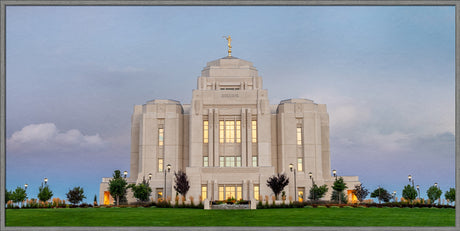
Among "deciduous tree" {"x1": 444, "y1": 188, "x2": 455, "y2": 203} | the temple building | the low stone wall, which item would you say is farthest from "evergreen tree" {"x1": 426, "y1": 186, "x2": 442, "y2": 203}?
the low stone wall

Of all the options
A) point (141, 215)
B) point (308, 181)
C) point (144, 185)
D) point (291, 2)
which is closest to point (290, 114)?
point (308, 181)

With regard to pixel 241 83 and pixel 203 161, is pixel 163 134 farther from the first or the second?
pixel 241 83

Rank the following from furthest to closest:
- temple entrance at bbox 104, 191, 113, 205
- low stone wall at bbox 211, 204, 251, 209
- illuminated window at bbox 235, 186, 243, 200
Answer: temple entrance at bbox 104, 191, 113, 205
illuminated window at bbox 235, 186, 243, 200
low stone wall at bbox 211, 204, 251, 209

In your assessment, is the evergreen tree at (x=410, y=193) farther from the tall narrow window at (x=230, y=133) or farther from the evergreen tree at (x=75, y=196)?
the evergreen tree at (x=75, y=196)

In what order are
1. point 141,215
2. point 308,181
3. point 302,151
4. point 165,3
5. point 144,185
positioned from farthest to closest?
point 302,151
point 308,181
point 144,185
point 141,215
point 165,3

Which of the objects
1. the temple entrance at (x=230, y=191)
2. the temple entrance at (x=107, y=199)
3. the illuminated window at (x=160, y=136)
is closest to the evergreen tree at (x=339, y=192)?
the temple entrance at (x=230, y=191)

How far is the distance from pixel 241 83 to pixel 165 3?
1944 inches

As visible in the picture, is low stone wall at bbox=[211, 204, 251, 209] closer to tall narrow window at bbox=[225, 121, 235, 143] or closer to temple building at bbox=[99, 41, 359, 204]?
temple building at bbox=[99, 41, 359, 204]

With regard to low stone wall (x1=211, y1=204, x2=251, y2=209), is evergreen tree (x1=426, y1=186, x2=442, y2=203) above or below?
above

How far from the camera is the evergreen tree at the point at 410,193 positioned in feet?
172

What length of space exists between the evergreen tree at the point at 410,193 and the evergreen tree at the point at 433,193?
1.42 m

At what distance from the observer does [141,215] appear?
33.3m

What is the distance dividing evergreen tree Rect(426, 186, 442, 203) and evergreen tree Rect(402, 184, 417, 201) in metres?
1.42

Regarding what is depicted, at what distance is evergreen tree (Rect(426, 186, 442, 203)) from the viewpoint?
52.6 metres
